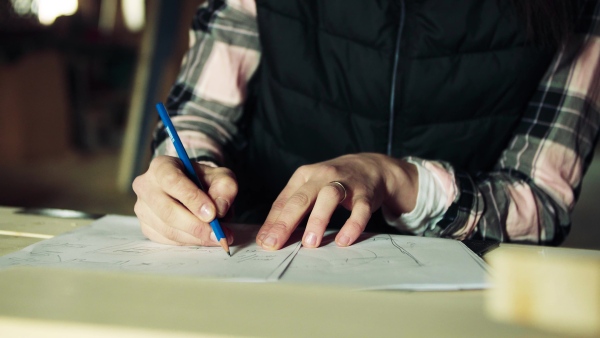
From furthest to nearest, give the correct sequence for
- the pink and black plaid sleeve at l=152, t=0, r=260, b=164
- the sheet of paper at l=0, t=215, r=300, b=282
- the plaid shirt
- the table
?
1. the pink and black plaid sleeve at l=152, t=0, r=260, b=164
2. the plaid shirt
3. the sheet of paper at l=0, t=215, r=300, b=282
4. the table

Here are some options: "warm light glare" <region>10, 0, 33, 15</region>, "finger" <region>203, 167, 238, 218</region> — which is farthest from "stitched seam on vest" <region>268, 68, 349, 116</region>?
"warm light glare" <region>10, 0, 33, 15</region>

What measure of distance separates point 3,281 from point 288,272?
24 cm

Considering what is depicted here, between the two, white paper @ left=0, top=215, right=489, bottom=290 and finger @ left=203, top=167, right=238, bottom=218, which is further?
finger @ left=203, top=167, right=238, bottom=218

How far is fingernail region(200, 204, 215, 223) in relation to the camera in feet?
1.89

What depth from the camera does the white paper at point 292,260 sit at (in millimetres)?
497

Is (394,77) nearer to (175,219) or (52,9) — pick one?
(175,219)

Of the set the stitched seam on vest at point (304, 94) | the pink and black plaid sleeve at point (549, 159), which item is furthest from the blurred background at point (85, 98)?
the stitched seam on vest at point (304, 94)

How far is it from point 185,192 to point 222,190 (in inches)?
1.8

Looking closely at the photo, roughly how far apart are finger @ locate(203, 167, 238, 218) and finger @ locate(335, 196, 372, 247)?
0.39 ft

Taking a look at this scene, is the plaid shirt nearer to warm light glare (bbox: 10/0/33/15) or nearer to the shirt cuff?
the shirt cuff

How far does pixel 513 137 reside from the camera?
2.97ft

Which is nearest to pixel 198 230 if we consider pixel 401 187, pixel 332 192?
pixel 332 192

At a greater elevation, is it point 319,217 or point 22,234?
point 319,217

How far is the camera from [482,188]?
0.79 meters
